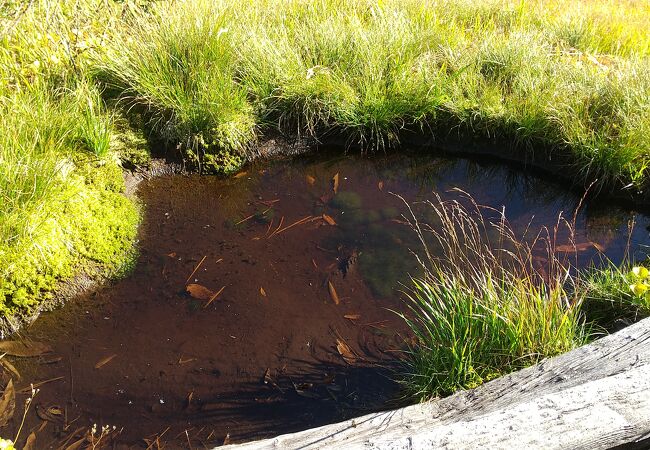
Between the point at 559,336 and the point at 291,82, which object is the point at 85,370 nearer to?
the point at 559,336

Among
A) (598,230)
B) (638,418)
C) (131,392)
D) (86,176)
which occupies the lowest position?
(598,230)

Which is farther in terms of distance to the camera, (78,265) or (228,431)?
(78,265)

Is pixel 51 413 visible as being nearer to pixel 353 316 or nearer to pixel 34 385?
pixel 34 385

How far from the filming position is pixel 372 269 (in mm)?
4309

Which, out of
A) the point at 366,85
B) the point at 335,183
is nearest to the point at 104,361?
the point at 335,183

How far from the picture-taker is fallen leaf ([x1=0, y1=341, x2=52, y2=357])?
3.65 metres

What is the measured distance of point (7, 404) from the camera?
131 inches

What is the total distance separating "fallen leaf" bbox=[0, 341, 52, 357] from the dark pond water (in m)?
0.05

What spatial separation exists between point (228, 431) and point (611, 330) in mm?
2326

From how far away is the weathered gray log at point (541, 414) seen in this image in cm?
224

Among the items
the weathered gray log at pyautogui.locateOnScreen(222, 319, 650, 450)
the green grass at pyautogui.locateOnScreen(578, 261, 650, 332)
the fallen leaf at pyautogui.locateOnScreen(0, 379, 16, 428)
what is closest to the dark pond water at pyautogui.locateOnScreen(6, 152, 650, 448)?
the fallen leaf at pyautogui.locateOnScreen(0, 379, 16, 428)

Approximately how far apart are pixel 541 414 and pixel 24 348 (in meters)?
3.08

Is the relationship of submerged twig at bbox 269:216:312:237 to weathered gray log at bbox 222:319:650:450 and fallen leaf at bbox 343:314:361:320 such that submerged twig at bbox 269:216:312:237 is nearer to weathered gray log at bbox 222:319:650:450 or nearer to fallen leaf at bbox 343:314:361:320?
fallen leaf at bbox 343:314:361:320

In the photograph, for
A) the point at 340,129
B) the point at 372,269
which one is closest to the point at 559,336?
the point at 372,269
